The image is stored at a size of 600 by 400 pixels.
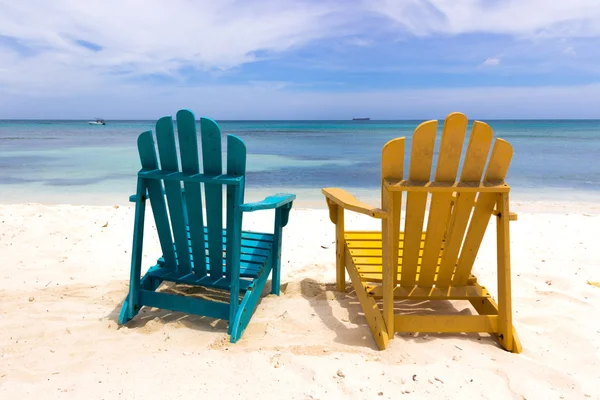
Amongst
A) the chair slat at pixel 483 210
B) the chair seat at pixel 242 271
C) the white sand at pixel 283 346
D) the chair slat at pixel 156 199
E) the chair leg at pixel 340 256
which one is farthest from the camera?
the chair leg at pixel 340 256

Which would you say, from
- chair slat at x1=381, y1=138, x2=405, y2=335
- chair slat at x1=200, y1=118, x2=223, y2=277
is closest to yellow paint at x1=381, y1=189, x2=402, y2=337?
chair slat at x1=381, y1=138, x2=405, y2=335

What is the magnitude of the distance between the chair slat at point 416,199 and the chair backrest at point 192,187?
3.25 feet

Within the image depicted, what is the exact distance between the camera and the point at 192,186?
258 cm

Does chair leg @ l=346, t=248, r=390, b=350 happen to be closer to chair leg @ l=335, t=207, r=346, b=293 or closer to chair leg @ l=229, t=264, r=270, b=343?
chair leg @ l=335, t=207, r=346, b=293

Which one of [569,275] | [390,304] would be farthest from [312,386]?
[569,275]

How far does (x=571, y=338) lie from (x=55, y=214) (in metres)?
5.73

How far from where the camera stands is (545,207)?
7410mm

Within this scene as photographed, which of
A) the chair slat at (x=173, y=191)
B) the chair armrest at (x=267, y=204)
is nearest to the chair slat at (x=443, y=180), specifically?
the chair armrest at (x=267, y=204)

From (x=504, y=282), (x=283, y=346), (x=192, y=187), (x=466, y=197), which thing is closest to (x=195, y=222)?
(x=192, y=187)

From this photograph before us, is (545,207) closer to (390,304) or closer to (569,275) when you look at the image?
(569,275)

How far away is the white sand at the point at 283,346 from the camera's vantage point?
2.01m

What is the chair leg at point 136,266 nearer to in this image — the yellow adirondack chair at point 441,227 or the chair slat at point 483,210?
the yellow adirondack chair at point 441,227

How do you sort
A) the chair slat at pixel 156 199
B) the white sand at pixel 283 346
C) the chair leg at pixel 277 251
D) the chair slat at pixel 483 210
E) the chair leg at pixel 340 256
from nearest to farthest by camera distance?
1. the white sand at pixel 283 346
2. the chair slat at pixel 483 210
3. the chair slat at pixel 156 199
4. the chair leg at pixel 277 251
5. the chair leg at pixel 340 256

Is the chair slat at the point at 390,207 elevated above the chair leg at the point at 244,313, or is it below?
above
